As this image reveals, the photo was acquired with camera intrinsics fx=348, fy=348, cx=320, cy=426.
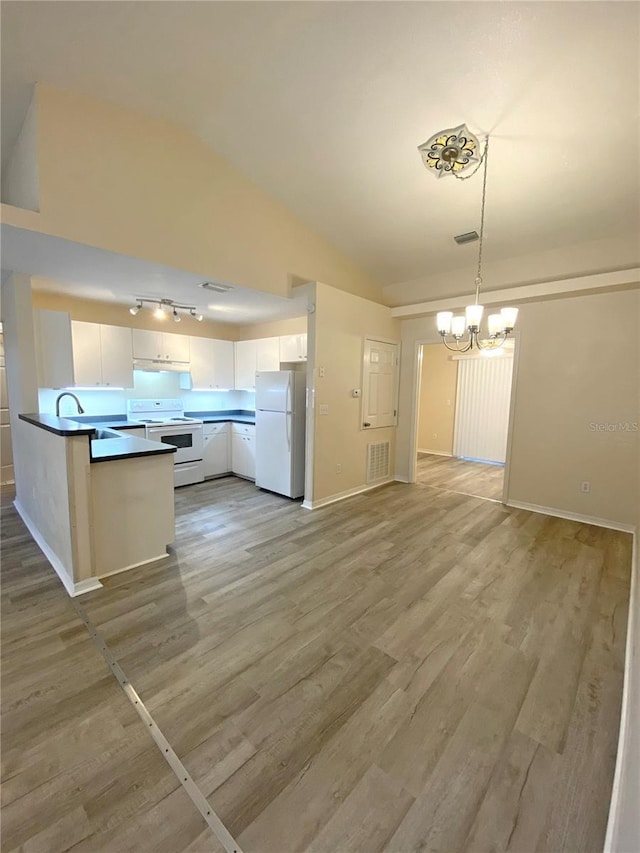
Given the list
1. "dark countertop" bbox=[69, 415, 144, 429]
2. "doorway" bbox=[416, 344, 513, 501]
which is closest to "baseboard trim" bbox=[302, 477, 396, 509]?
"doorway" bbox=[416, 344, 513, 501]

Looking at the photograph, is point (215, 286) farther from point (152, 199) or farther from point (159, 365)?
point (159, 365)

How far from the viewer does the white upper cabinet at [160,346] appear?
4.84 meters

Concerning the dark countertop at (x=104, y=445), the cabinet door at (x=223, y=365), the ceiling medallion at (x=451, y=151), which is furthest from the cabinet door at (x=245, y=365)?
the ceiling medallion at (x=451, y=151)

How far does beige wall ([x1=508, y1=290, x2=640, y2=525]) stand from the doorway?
1.68 m

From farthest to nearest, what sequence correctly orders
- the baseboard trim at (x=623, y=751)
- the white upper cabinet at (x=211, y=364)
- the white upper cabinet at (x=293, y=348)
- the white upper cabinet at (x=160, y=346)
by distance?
the white upper cabinet at (x=211, y=364) < the white upper cabinet at (x=293, y=348) < the white upper cabinet at (x=160, y=346) < the baseboard trim at (x=623, y=751)

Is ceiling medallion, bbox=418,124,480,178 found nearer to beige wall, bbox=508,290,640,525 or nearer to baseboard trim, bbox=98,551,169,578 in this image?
beige wall, bbox=508,290,640,525

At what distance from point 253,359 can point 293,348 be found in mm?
912

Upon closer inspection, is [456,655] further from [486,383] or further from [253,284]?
[486,383]

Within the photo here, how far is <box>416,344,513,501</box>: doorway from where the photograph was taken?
6617 millimetres

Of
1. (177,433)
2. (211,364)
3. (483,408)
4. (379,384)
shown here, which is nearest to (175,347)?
(211,364)

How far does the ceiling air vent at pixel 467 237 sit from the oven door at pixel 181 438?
412 centimetres

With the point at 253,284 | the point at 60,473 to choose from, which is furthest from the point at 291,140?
the point at 60,473

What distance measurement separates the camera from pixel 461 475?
19.6 feet

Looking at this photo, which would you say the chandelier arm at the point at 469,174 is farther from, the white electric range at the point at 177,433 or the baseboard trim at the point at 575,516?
the white electric range at the point at 177,433
